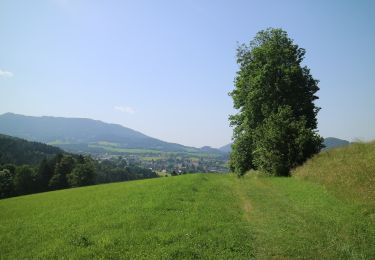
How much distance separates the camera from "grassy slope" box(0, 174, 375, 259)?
1524 centimetres

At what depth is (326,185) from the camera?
28.5 meters

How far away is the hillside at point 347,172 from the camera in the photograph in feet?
75.9

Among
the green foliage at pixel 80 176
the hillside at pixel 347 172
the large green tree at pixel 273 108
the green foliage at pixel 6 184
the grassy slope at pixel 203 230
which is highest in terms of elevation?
the large green tree at pixel 273 108

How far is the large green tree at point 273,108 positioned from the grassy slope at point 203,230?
1867 cm

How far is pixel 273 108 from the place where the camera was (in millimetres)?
54969

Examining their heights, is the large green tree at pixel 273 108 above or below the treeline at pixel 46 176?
above

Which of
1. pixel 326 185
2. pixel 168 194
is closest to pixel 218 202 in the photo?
pixel 168 194

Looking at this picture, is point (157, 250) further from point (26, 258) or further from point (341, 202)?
point (341, 202)

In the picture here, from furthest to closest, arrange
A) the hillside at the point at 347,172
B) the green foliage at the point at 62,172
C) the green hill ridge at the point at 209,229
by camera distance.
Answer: the green foliage at the point at 62,172 → the hillside at the point at 347,172 → the green hill ridge at the point at 209,229

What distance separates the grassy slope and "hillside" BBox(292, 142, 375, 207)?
1.03 metres

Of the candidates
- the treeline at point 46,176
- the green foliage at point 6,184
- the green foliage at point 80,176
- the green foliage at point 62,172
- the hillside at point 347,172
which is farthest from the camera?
the green foliage at point 62,172


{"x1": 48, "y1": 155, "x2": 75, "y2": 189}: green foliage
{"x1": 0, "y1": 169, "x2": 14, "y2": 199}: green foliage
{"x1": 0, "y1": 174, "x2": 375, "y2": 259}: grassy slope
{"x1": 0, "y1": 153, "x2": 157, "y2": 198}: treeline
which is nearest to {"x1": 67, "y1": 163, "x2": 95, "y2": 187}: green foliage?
{"x1": 0, "y1": 153, "x2": 157, "y2": 198}: treeline

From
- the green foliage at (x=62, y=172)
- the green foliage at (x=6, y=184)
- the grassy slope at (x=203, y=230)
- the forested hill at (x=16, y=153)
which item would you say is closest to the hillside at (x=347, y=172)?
the grassy slope at (x=203, y=230)

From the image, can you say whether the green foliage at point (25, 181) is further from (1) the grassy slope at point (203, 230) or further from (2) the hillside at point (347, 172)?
(2) the hillside at point (347, 172)
